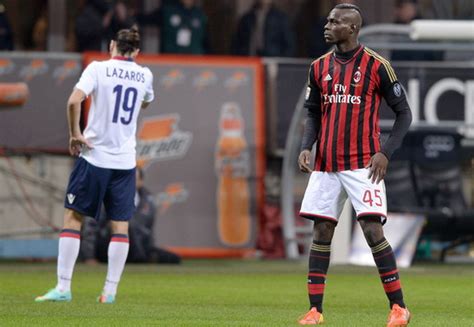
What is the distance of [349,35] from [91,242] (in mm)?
9138

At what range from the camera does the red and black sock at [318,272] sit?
9.74m

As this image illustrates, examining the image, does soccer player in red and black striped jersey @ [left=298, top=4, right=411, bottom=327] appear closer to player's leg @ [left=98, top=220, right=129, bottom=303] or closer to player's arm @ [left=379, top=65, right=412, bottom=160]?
player's arm @ [left=379, top=65, right=412, bottom=160]

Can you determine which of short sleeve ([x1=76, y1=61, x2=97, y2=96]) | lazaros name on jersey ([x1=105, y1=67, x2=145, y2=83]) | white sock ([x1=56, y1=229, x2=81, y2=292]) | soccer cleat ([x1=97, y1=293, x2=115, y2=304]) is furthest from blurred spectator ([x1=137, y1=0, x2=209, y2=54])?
soccer cleat ([x1=97, y1=293, x2=115, y2=304])

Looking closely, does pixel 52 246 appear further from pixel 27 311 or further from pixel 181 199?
pixel 27 311

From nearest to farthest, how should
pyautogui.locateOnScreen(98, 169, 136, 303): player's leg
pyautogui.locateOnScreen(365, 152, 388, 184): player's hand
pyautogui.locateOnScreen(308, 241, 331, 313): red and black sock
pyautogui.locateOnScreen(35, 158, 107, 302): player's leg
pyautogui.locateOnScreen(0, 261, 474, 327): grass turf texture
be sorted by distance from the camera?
pyautogui.locateOnScreen(365, 152, 388, 184): player's hand, pyautogui.locateOnScreen(308, 241, 331, 313): red and black sock, pyautogui.locateOnScreen(0, 261, 474, 327): grass turf texture, pyautogui.locateOnScreen(35, 158, 107, 302): player's leg, pyautogui.locateOnScreen(98, 169, 136, 303): player's leg

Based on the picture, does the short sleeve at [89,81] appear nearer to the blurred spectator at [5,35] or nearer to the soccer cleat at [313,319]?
the soccer cleat at [313,319]

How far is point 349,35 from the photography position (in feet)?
31.6

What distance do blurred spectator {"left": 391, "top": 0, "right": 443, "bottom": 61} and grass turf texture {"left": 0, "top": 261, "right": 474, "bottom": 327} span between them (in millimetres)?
3416

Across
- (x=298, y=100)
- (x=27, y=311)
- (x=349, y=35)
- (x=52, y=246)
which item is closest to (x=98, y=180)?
(x=27, y=311)

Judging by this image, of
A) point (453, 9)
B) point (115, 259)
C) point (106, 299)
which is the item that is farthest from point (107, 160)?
point (453, 9)

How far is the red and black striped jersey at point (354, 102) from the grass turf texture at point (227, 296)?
113 centimetres

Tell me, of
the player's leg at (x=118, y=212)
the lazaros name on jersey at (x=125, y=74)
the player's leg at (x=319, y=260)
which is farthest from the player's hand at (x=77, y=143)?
the player's leg at (x=319, y=260)

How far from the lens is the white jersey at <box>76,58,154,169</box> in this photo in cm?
1184

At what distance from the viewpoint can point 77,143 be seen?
11.6 metres
